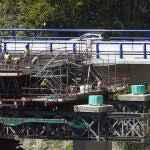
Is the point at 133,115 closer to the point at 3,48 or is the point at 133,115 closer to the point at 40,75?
the point at 40,75

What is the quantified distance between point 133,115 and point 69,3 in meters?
28.7

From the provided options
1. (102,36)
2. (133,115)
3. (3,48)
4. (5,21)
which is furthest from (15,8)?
(133,115)

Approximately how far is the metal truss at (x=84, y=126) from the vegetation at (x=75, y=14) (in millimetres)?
Result: 21993

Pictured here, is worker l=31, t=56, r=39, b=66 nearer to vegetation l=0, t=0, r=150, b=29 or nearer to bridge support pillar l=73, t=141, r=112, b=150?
bridge support pillar l=73, t=141, r=112, b=150

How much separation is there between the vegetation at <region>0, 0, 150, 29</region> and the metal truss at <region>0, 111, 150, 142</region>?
22.0m

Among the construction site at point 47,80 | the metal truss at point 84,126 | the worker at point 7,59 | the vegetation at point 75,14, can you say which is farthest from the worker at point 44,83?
the vegetation at point 75,14

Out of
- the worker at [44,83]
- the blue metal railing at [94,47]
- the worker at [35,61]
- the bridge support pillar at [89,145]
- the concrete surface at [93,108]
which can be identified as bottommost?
the bridge support pillar at [89,145]

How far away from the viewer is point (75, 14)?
61.0 m

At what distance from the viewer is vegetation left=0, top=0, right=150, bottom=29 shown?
53562 millimetres

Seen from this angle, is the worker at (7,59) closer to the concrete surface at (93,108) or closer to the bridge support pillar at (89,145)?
the concrete surface at (93,108)

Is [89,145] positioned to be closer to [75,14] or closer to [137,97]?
[137,97]

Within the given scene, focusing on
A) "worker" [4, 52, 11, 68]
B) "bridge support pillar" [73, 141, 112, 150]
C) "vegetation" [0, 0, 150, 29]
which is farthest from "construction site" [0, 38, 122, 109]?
"vegetation" [0, 0, 150, 29]

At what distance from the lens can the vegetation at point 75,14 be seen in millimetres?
53562

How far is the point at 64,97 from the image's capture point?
30266mm
